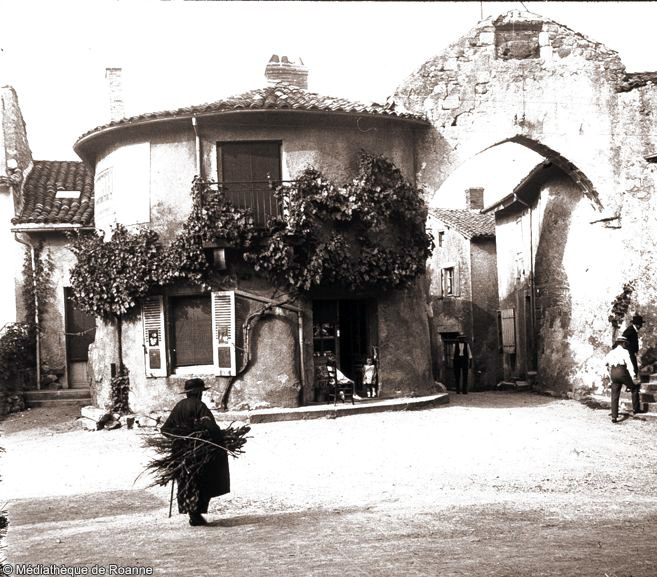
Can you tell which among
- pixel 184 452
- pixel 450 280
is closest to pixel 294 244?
pixel 184 452

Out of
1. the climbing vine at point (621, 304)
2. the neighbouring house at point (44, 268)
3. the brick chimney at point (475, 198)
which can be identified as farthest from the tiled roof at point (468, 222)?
the neighbouring house at point (44, 268)

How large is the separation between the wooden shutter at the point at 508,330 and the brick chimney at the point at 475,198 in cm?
1110

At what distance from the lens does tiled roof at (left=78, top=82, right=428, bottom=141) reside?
56.9 feet

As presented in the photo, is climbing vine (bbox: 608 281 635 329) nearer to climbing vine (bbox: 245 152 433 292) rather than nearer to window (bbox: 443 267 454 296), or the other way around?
climbing vine (bbox: 245 152 433 292)

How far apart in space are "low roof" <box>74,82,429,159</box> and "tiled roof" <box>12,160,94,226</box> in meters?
3.29

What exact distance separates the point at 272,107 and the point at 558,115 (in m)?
6.14

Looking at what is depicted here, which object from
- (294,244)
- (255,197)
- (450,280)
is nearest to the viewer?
(294,244)

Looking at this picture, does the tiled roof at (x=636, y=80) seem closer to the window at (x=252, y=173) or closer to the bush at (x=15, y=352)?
the window at (x=252, y=173)

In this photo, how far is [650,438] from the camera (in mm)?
14273

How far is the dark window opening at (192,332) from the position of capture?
18047mm

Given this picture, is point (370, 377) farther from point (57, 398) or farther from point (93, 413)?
point (57, 398)

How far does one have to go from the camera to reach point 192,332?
1812 centimetres

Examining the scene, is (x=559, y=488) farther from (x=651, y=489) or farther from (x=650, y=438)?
(x=650, y=438)

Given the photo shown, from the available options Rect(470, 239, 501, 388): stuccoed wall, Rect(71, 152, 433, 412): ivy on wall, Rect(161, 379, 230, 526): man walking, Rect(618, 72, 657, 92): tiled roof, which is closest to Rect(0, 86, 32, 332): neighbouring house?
Rect(71, 152, 433, 412): ivy on wall
